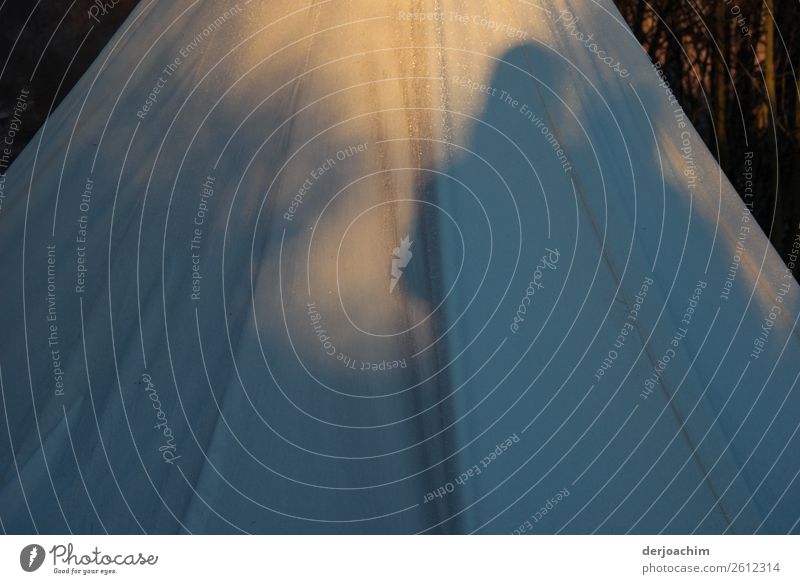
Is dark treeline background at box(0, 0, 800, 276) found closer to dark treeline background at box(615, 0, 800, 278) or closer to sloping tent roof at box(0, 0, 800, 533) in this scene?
dark treeline background at box(615, 0, 800, 278)

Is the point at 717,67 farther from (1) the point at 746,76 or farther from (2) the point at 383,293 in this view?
(2) the point at 383,293

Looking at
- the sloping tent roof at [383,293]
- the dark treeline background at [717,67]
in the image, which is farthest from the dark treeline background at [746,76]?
the sloping tent roof at [383,293]

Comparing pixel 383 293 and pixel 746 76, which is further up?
pixel 746 76

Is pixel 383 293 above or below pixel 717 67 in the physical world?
below

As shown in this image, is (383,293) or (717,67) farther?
(717,67)

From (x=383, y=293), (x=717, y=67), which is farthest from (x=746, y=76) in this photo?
(x=383, y=293)

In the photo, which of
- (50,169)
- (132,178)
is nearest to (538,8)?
(132,178)

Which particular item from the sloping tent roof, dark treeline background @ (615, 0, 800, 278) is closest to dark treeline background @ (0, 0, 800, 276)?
dark treeline background @ (615, 0, 800, 278)

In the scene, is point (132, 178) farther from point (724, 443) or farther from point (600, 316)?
point (724, 443)
